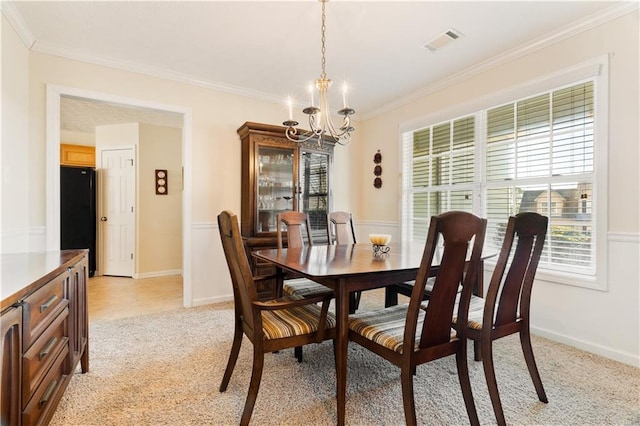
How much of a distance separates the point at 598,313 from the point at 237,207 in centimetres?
340

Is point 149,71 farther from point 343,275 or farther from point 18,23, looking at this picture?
point 343,275

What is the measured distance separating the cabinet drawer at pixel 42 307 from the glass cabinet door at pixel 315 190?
2.49 m

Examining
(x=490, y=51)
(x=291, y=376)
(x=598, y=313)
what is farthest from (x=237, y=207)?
(x=598, y=313)

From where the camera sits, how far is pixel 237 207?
3609mm

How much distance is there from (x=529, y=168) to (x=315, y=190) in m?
2.24

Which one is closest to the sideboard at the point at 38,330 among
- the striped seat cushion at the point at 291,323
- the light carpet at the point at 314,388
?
the light carpet at the point at 314,388

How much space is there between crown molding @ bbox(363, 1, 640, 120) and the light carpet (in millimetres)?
2417

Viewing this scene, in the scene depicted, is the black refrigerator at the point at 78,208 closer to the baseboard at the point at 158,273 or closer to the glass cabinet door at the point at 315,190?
the baseboard at the point at 158,273

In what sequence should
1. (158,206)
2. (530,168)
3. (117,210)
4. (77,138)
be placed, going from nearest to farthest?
(530,168) < (117,210) < (158,206) < (77,138)

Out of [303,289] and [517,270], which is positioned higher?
[517,270]

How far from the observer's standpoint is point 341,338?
1492mm

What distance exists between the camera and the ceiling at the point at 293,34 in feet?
7.09

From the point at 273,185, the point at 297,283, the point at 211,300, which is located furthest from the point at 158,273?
the point at 297,283

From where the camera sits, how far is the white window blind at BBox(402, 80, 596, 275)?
2385 mm
